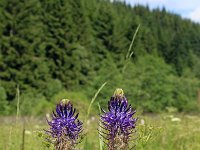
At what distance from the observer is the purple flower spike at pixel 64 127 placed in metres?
2.54

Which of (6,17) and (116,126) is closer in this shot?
(116,126)

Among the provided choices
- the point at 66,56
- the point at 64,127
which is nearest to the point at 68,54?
the point at 66,56

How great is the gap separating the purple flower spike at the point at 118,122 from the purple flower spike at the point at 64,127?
0.14 m

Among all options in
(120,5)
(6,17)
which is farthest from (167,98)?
(120,5)

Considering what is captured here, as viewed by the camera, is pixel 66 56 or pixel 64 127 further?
pixel 66 56

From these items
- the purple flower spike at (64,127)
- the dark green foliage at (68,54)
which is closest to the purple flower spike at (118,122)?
the purple flower spike at (64,127)

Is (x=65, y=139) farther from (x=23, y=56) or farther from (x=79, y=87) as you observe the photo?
(x=79, y=87)

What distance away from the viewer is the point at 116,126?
2.49 m

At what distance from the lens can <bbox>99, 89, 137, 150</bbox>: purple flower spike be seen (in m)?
2.47

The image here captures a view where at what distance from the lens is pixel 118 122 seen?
2480 mm

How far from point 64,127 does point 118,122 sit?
27 centimetres

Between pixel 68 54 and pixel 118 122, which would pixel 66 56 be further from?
pixel 118 122

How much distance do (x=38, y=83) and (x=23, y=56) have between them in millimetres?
3605

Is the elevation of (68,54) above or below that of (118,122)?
above
